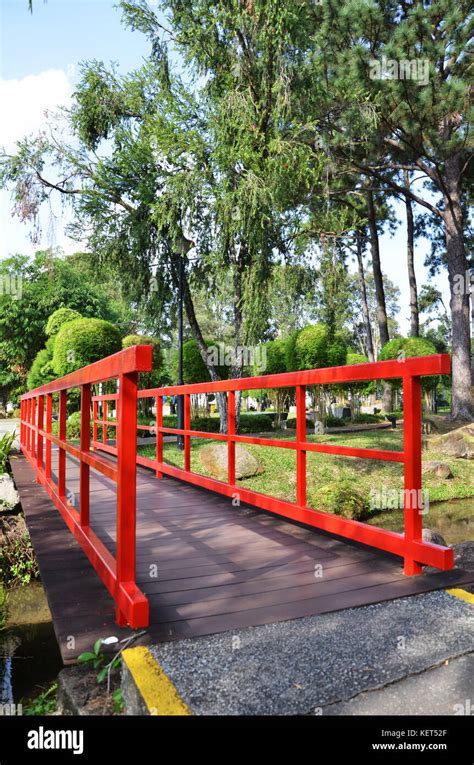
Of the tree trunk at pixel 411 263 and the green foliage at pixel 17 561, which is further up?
the tree trunk at pixel 411 263

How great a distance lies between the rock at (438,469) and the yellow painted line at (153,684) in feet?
34.4

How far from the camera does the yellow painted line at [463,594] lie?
278 cm

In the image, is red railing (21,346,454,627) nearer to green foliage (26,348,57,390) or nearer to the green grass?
the green grass

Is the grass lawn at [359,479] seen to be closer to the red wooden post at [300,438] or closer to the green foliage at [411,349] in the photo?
the red wooden post at [300,438]

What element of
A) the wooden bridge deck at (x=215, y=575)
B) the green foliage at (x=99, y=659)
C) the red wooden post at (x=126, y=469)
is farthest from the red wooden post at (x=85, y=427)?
the green foliage at (x=99, y=659)

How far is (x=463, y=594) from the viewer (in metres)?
2.85

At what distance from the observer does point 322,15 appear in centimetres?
1502

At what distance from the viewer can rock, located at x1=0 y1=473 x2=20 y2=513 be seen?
7043 mm

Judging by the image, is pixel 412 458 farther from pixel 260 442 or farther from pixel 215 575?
pixel 260 442

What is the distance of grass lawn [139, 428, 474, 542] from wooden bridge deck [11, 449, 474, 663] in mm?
4884

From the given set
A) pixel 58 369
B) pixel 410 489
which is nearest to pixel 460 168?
pixel 58 369

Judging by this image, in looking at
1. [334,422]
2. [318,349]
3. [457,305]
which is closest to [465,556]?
[318,349]

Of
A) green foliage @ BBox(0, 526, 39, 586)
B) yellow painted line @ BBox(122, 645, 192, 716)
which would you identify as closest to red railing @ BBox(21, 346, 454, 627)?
yellow painted line @ BBox(122, 645, 192, 716)

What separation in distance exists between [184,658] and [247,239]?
37.4 feet
